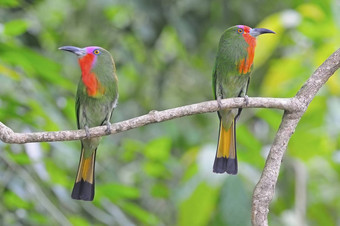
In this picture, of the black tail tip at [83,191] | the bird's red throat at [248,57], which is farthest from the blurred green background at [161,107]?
the bird's red throat at [248,57]

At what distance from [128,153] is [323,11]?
1.93m

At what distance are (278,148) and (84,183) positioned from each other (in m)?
0.88

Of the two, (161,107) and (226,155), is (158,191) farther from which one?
(226,155)

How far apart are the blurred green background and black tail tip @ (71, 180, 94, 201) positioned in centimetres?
95

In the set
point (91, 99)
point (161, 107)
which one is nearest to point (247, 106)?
point (91, 99)

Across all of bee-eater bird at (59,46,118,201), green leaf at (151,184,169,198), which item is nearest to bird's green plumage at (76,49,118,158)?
bee-eater bird at (59,46,118,201)

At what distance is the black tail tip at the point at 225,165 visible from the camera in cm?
210

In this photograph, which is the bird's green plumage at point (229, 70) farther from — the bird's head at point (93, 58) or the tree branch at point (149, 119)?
the bird's head at point (93, 58)

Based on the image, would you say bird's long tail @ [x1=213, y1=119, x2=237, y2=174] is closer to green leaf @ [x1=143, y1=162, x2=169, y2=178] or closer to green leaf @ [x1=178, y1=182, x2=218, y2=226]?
green leaf @ [x1=178, y1=182, x2=218, y2=226]

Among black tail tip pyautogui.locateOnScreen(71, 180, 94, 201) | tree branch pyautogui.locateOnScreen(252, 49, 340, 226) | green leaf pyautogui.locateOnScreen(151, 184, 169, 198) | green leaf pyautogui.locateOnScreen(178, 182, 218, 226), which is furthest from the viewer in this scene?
green leaf pyautogui.locateOnScreen(151, 184, 169, 198)

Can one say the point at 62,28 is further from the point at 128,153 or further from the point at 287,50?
the point at 287,50

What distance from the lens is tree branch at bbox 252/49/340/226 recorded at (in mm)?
1745

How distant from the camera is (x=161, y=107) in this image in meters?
5.65

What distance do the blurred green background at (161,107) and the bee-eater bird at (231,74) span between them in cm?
101
